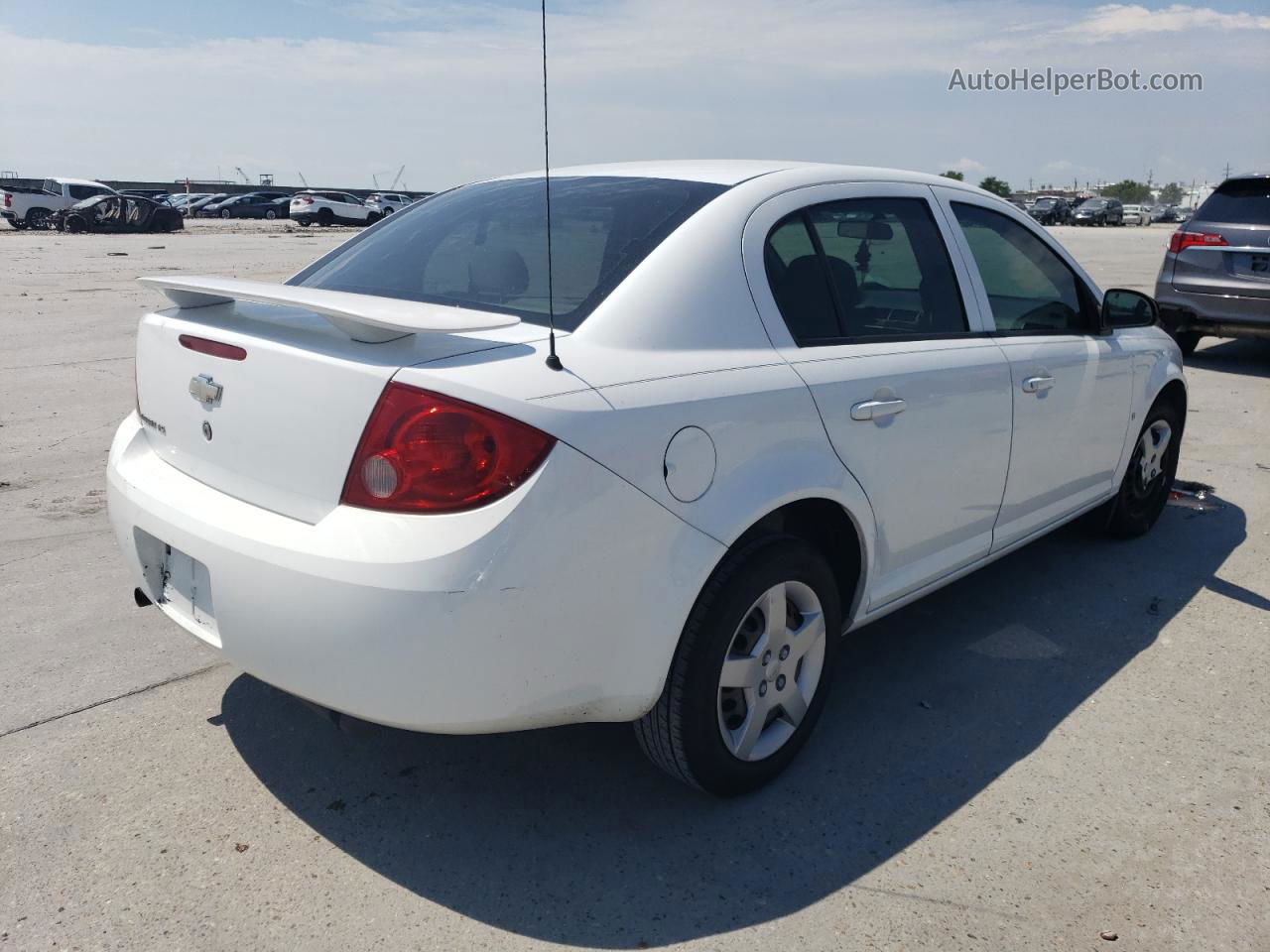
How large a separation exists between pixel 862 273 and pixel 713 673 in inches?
55.0

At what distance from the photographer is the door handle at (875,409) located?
291cm

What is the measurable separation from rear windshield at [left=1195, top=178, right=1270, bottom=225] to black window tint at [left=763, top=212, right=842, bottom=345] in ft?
25.4

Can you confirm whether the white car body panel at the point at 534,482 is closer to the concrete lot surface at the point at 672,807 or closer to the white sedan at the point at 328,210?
the concrete lot surface at the point at 672,807

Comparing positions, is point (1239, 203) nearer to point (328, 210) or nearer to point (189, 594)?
point (189, 594)

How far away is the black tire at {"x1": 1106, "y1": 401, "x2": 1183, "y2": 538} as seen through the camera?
4.82 metres

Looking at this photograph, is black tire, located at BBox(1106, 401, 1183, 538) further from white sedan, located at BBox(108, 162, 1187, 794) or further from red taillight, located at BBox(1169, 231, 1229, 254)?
red taillight, located at BBox(1169, 231, 1229, 254)

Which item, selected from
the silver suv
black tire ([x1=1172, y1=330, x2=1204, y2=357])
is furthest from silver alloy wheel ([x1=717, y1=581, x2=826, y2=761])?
black tire ([x1=1172, y1=330, x2=1204, y2=357])

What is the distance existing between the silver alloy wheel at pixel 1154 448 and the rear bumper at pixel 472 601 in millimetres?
3194

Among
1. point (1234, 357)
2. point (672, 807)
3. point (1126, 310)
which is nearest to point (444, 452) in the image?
point (672, 807)

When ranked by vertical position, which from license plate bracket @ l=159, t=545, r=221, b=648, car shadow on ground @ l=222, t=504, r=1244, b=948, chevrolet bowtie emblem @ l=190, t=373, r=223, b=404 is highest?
chevrolet bowtie emblem @ l=190, t=373, r=223, b=404

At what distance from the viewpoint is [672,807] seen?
111 inches

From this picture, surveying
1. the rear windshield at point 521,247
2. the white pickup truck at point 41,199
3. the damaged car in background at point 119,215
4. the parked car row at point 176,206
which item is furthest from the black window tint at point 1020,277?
the white pickup truck at point 41,199

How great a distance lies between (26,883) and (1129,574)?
422cm

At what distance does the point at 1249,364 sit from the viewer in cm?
1021
